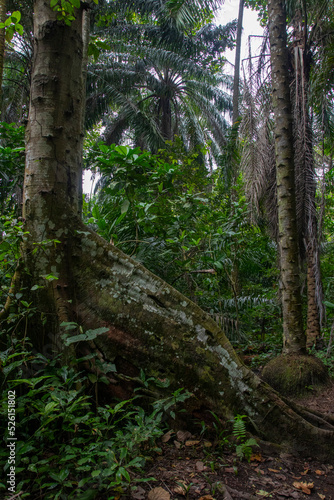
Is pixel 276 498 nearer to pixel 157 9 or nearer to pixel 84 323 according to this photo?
pixel 84 323

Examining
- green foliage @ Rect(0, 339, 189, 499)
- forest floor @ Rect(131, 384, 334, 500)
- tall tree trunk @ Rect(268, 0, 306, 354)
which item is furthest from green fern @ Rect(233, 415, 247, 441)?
tall tree trunk @ Rect(268, 0, 306, 354)

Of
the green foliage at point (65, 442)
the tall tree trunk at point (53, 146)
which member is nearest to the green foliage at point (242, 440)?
the green foliage at point (65, 442)

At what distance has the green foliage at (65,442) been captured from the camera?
1309 millimetres

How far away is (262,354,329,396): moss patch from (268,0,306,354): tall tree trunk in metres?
0.13

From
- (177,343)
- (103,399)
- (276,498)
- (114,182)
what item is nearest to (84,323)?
(103,399)

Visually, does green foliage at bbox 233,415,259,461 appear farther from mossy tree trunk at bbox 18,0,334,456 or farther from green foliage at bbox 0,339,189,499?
green foliage at bbox 0,339,189,499

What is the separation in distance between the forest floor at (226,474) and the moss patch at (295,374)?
1399mm

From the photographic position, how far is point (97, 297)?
215cm

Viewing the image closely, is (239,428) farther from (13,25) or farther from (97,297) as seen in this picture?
(13,25)

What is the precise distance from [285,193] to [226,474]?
3104 millimetres

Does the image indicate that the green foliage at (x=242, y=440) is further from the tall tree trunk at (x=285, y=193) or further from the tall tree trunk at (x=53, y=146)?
the tall tree trunk at (x=285, y=193)

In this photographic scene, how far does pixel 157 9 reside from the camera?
10.4 m

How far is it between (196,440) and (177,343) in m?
0.59

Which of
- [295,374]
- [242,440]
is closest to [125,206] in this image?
[242,440]
